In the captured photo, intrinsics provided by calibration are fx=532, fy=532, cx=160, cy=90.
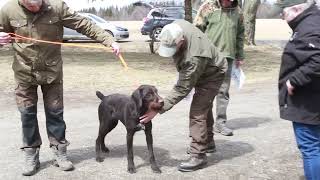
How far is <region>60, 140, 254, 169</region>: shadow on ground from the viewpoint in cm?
605

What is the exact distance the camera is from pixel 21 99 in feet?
18.3

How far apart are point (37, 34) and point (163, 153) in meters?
2.07

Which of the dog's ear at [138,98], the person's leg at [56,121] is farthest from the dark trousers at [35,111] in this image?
the dog's ear at [138,98]

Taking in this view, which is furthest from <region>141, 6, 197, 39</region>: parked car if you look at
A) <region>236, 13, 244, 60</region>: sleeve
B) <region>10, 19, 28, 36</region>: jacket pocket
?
<region>10, 19, 28, 36</region>: jacket pocket

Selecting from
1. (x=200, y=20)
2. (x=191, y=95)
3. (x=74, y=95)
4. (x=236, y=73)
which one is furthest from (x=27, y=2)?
(x=74, y=95)

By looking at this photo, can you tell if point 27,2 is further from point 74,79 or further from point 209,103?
point 74,79

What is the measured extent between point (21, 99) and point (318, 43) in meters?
3.04

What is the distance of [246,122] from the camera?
811cm

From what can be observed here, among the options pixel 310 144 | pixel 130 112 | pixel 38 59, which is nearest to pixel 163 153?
pixel 130 112

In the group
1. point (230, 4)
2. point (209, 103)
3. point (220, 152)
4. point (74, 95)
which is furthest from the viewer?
point (74, 95)

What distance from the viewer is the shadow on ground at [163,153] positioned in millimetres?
6047

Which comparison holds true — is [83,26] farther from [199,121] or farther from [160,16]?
[160,16]

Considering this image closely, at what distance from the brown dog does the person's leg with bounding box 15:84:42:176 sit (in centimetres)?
72

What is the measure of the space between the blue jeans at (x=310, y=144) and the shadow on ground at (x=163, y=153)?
58.3 inches
